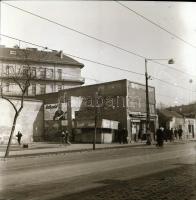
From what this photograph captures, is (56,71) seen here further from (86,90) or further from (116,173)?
(116,173)

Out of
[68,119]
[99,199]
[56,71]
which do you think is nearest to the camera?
[99,199]

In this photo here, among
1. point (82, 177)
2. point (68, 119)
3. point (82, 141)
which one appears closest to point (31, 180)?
point (82, 177)

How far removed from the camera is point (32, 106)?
44938mm

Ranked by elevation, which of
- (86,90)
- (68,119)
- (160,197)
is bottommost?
(160,197)

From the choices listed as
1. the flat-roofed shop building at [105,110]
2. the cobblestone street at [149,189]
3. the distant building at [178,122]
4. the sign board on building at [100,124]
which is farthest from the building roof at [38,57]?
the cobblestone street at [149,189]

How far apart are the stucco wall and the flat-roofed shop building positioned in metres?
1.11

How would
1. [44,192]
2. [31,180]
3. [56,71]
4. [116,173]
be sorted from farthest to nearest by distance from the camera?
1. [56,71]
2. [116,173]
3. [31,180]
4. [44,192]

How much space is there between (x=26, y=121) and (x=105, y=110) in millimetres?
10402

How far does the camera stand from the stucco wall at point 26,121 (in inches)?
1559

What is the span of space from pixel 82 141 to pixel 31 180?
30.4 metres

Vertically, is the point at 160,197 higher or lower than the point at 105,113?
lower

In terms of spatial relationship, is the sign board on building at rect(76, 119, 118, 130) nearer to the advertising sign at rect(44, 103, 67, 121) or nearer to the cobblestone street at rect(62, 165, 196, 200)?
the advertising sign at rect(44, 103, 67, 121)

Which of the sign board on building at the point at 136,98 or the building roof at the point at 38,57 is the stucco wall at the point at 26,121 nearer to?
the sign board on building at the point at 136,98

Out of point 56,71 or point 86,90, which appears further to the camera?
point 56,71
